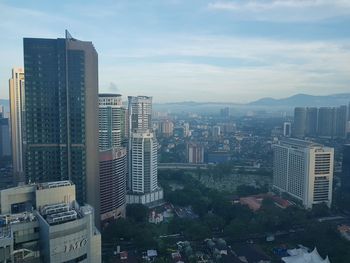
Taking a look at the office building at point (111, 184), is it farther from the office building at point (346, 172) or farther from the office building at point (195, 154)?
the office building at point (195, 154)

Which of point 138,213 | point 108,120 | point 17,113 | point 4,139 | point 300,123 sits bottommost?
point 138,213

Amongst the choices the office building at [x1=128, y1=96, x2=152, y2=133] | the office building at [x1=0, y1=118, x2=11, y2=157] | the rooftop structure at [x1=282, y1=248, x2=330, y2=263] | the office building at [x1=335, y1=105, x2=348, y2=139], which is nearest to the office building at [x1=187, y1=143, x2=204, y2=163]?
the office building at [x1=128, y1=96, x2=152, y2=133]

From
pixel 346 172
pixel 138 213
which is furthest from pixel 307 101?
pixel 138 213

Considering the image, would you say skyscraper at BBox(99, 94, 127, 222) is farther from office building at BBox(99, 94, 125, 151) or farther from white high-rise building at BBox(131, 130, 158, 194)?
office building at BBox(99, 94, 125, 151)

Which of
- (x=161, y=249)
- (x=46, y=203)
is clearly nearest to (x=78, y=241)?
(x=46, y=203)

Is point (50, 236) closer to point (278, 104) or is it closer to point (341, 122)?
point (341, 122)
